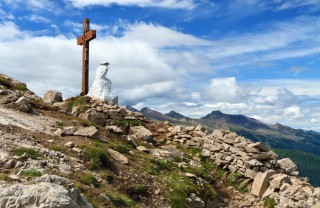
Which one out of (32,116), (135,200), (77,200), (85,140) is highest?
(32,116)

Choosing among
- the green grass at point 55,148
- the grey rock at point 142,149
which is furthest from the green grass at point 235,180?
the green grass at point 55,148

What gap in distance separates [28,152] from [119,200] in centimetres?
482

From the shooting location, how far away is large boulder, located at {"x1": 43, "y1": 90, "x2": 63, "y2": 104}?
126 ft

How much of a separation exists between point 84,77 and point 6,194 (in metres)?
31.4

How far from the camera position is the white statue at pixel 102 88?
123 feet

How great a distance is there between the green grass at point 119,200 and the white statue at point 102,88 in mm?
21502

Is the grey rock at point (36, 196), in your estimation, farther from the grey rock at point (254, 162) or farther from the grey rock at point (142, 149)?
the grey rock at point (254, 162)

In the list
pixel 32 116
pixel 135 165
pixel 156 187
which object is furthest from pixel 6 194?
pixel 32 116

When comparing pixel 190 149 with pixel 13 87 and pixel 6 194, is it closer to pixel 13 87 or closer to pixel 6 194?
pixel 13 87

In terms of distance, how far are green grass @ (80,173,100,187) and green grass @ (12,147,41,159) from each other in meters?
2.43

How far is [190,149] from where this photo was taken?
31922 mm

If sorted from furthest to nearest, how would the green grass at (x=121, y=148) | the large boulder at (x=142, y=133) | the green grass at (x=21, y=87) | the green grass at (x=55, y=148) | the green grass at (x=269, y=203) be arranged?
1. the green grass at (x=21, y=87)
2. the large boulder at (x=142, y=133)
3. the green grass at (x=269, y=203)
4. the green grass at (x=121, y=148)
5. the green grass at (x=55, y=148)

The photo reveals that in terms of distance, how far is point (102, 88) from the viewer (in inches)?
1490

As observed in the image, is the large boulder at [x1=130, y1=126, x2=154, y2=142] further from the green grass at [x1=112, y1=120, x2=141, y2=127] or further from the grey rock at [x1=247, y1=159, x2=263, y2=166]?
the grey rock at [x1=247, y1=159, x2=263, y2=166]
